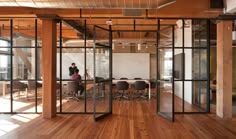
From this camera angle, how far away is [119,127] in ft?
17.7

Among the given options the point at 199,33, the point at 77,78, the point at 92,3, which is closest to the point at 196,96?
the point at 199,33

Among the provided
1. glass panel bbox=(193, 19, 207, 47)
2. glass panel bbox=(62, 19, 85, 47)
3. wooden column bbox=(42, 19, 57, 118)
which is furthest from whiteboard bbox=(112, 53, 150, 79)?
wooden column bbox=(42, 19, 57, 118)

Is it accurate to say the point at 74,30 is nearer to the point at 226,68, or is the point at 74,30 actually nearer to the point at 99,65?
the point at 99,65

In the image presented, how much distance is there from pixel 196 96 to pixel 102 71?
3.81 meters

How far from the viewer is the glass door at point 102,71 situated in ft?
20.7

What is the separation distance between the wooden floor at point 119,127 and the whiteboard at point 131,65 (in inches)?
310

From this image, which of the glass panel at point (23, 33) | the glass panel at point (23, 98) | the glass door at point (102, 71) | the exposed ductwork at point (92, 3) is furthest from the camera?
the glass panel at point (23, 98)

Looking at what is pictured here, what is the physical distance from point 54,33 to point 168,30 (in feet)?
11.7

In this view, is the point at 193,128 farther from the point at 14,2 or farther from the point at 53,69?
the point at 14,2

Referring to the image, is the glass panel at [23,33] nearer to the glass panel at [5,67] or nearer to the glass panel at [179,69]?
the glass panel at [5,67]

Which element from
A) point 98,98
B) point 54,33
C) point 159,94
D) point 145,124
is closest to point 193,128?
point 145,124

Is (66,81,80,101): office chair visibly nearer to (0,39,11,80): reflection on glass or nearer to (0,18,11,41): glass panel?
(0,39,11,80): reflection on glass

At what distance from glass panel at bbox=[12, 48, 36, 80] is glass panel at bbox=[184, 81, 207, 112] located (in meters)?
5.67

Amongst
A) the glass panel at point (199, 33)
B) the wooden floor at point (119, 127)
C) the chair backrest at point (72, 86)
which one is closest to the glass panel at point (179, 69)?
the glass panel at point (199, 33)
